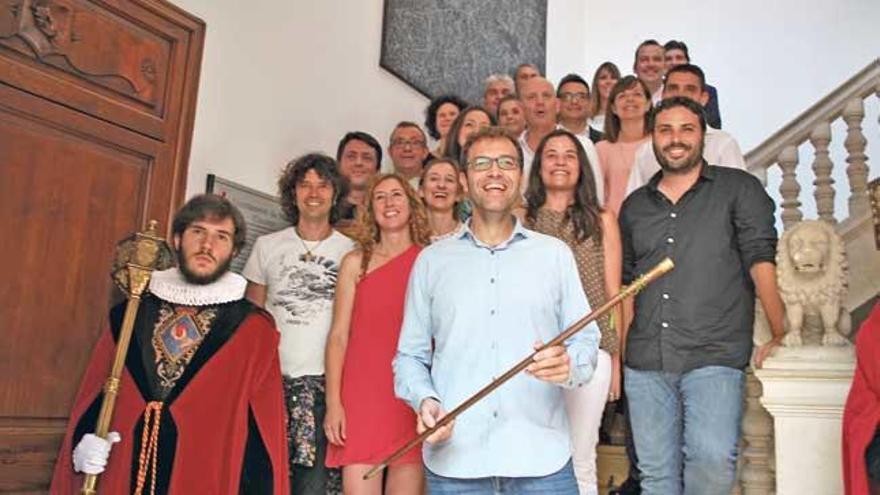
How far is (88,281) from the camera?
9.37ft

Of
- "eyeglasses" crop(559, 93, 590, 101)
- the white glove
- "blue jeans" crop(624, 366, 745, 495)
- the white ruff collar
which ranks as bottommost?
the white glove

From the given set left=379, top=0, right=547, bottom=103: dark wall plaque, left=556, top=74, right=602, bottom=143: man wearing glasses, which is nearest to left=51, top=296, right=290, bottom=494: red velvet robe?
left=556, top=74, right=602, bottom=143: man wearing glasses

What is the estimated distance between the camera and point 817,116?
15.0 ft

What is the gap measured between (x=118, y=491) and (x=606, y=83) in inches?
124

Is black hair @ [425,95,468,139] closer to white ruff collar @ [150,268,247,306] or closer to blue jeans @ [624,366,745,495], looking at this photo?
white ruff collar @ [150,268,247,306]

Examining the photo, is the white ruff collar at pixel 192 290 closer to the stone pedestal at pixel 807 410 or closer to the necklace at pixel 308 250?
the necklace at pixel 308 250

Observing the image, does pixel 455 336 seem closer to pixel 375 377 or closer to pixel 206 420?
pixel 375 377

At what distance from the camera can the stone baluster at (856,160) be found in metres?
4.24

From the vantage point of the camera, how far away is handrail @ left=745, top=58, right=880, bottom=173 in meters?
4.57

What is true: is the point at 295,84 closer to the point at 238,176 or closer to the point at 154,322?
the point at 238,176

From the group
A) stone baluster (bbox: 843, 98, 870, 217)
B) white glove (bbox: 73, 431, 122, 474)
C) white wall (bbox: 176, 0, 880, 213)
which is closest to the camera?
white glove (bbox: 73, 431, 122, 474)

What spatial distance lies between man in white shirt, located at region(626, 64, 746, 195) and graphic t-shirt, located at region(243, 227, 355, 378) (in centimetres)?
109

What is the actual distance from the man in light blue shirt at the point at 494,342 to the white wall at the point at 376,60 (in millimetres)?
1650

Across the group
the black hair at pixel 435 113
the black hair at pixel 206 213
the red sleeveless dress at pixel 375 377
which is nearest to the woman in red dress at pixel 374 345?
the red sleeveless dress at pixel 375 377
